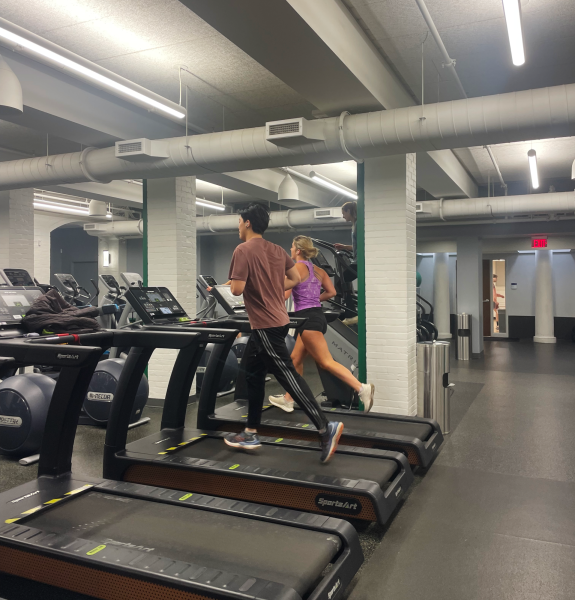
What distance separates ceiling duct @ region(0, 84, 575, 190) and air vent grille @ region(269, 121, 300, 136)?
0.11 metres

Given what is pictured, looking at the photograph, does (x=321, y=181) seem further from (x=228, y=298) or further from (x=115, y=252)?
(x=115, y=252)

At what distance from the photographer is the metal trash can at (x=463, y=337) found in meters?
9.77

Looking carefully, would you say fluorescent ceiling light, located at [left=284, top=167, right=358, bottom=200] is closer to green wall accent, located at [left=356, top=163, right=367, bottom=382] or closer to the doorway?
green wall accent, located at [left=356, top=163, right=367, bottom=382]

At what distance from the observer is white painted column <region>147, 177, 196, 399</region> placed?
6215mm

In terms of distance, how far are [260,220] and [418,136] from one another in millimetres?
1861

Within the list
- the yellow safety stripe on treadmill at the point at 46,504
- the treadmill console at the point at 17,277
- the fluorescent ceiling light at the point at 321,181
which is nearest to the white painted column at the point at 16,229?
the treadmill console at the point at 17,277

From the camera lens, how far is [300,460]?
3.40 metres

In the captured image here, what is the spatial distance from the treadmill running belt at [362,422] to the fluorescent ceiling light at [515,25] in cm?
275

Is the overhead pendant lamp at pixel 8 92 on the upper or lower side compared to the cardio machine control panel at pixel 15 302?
upper

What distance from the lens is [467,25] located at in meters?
4.15

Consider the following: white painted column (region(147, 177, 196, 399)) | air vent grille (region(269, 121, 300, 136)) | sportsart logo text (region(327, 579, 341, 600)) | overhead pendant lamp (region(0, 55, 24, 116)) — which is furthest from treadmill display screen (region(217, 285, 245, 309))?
sportsart logo text (region(327, 579, 341, 600))

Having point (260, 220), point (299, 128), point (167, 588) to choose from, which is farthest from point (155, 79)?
point (167, 588)

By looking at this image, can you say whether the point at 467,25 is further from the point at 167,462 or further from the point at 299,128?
the point at 167,462

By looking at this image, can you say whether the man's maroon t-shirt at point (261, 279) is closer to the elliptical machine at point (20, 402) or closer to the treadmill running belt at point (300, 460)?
the treadmill running belt at point (300, 460)
